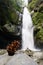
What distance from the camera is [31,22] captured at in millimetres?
14219

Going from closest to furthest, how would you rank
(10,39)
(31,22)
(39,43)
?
(39,43) < (10,39) < (31,22)

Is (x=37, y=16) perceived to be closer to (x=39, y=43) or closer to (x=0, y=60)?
(x=39, y=43)

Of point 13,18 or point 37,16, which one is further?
point 37,16

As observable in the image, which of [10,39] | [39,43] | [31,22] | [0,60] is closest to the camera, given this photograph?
[0,60]

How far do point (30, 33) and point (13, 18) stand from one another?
182 centimetres

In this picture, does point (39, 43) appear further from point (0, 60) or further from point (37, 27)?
point (0, 60)

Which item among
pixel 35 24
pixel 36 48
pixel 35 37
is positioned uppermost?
pixel 35 24

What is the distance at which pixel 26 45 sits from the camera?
1305 cm

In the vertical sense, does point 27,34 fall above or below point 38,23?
below

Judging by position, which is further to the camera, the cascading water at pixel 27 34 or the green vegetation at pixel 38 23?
the cascading water at pixel 27 34

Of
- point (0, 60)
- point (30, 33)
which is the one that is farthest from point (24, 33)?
point (0, 60)

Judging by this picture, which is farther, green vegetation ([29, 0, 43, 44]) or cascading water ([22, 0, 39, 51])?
cascading water ([22, 0, 39, 51])

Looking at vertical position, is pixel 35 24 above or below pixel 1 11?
below

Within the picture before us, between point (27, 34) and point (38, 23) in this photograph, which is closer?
point (38, 23)
